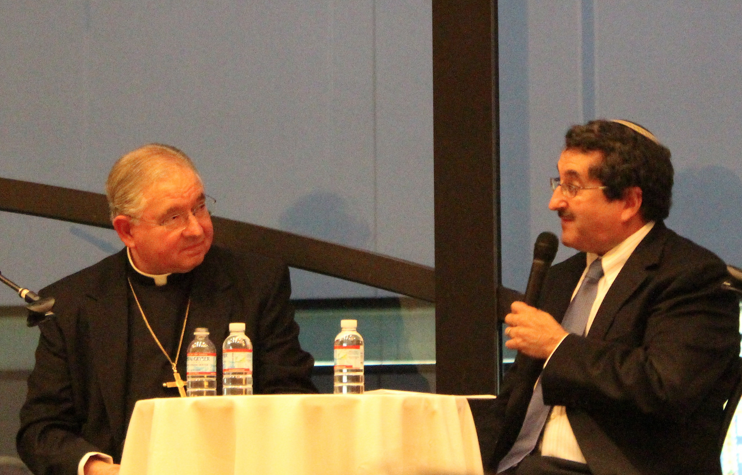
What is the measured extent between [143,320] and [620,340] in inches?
67.9

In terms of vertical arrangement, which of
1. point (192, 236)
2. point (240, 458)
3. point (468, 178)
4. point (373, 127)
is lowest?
point (240, 458)

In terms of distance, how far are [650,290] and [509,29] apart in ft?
5.64

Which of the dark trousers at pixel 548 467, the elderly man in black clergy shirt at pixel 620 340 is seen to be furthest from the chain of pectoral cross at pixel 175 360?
the dark trousers at pixel 548 467

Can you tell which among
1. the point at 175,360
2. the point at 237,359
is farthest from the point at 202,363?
the point at 175,360

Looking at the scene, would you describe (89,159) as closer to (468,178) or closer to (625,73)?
(468,178)

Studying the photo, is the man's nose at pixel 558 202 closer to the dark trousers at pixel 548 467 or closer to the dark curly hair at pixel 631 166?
the dark curly hair at pixel 631 166

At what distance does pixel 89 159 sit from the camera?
15.2 feet

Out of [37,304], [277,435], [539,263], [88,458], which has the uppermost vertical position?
[539,263]

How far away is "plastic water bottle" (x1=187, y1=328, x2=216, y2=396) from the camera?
3027mm

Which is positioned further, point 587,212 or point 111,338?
point 111,338

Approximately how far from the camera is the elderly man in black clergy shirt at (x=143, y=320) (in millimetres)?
3395

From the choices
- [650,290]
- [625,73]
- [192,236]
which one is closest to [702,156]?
[625,73]

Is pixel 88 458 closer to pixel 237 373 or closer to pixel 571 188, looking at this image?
pixel 237 373

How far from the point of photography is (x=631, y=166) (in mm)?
3039
